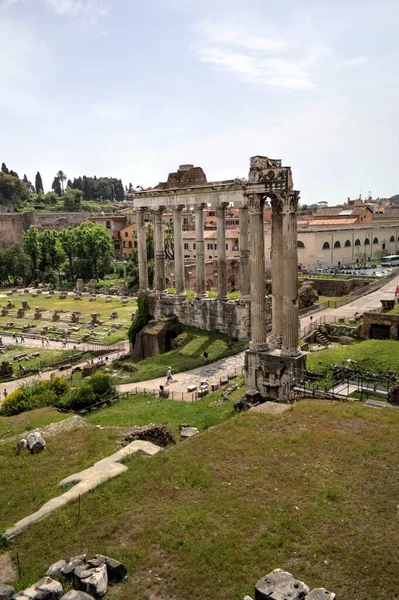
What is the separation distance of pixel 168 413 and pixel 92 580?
37.5 feet

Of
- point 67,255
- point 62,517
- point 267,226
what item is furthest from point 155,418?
point 67,255

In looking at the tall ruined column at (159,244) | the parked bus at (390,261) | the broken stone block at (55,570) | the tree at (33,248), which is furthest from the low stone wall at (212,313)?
the tree at (33,248)

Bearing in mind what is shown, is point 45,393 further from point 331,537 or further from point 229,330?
point 331,537

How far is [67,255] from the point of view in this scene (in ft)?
284

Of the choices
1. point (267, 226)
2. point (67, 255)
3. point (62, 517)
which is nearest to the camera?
point (62, 517)

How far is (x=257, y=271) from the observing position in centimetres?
1928

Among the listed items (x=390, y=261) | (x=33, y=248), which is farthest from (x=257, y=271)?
(x=33, y=248)

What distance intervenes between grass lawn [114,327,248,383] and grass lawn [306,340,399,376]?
23.0 feet

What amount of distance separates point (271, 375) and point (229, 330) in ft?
39.6

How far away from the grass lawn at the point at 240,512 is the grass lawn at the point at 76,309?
104ft

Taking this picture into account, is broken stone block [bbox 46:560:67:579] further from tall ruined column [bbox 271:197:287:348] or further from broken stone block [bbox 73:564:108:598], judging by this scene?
tall ruined column [bbox 271:197:287:348]

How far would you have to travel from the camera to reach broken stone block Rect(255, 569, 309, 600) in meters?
7.58

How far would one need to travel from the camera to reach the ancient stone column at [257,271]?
1889 centimetres

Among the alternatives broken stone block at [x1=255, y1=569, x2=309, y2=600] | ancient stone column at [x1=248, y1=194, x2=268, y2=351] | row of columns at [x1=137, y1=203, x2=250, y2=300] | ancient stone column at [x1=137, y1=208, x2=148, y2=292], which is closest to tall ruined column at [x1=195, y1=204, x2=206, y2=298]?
row of columns at [x1=137, y1=203, x2=250, y2=300]
